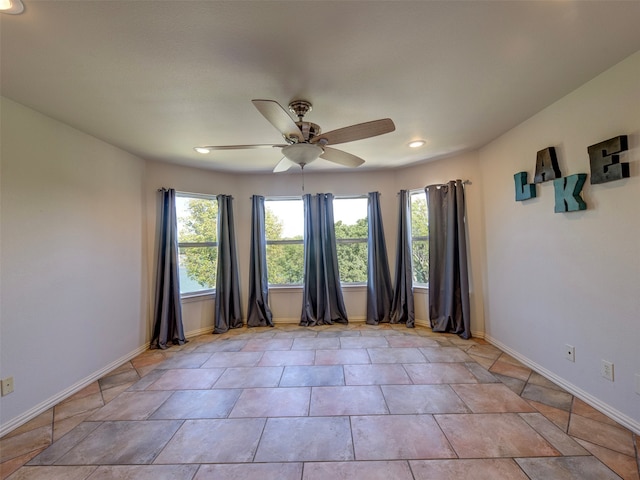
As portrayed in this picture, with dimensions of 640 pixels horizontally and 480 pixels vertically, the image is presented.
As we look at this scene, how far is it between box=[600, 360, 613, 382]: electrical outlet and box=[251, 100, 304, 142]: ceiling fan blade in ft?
9.15

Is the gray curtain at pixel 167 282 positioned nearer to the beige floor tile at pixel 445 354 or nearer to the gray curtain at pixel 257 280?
the gray curtain at pixel 257 280

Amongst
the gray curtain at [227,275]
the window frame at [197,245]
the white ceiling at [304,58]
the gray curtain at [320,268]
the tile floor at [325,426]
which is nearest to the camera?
the white ceiling at [304,58]

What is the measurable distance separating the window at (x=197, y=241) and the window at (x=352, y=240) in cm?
197

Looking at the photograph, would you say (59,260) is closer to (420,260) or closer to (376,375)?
(376,375)

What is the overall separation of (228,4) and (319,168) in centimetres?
289

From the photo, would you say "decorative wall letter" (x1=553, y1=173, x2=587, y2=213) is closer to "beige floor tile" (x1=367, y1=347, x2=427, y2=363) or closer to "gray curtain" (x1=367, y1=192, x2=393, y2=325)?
"beige floor tile" (x1=367, y1=347, x2=427, y2=363)

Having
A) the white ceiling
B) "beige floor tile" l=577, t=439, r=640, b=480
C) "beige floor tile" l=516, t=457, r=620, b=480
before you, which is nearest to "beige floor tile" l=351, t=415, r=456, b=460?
"beige floor tile" l=516, t=457, r=620, b=480

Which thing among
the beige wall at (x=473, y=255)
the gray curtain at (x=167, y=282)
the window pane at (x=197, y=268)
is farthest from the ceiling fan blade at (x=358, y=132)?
the window pane at (x=197, y=268)

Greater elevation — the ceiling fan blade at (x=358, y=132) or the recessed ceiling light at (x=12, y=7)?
the recessed ceiling light at (x=12, y=7)

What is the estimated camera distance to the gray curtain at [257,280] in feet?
14.0

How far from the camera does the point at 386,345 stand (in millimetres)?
3361

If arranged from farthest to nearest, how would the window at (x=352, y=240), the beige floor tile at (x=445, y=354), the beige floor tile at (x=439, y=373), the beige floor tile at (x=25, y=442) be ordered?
the window at (x=352, y=240)
the beige floor tile at (x=445, y=354)
the beige floor tile at (x=439, y=373)
the beige floor tile at (x=25, y=442)

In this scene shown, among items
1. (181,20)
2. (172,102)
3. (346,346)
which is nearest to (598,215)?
(346,346)

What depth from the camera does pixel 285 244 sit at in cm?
452
